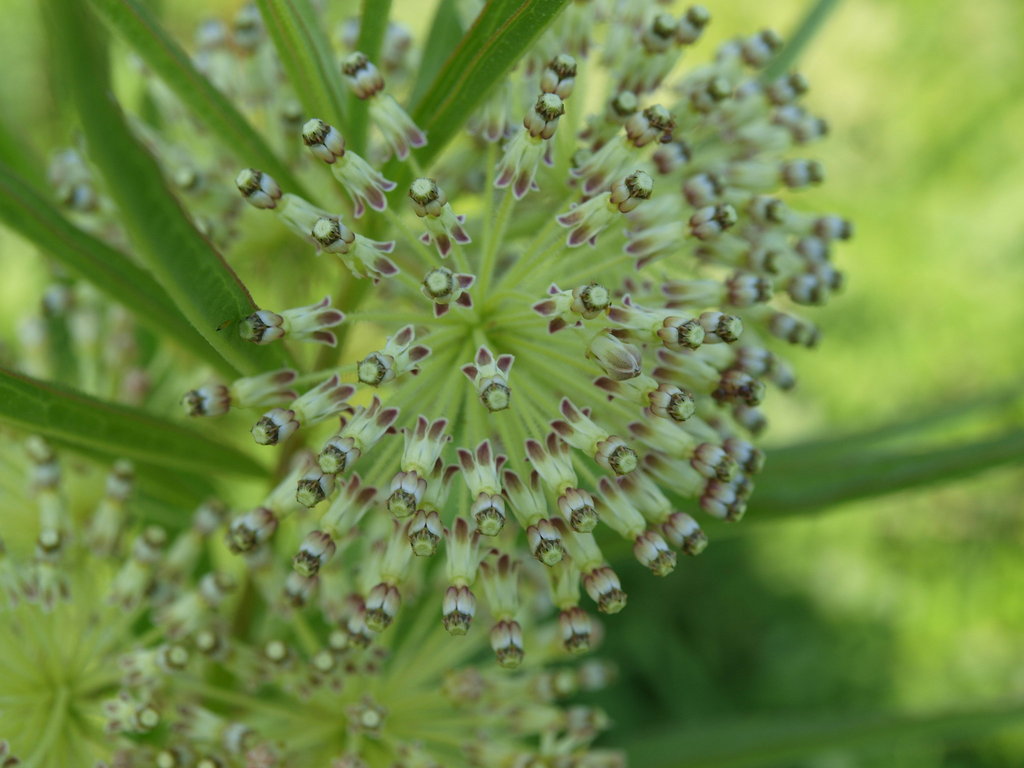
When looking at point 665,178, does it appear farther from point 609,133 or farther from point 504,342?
point 504,342

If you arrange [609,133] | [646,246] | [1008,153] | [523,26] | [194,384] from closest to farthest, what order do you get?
[523,26] → [646,246] → [609,133] → [194,384] → [1008,153]

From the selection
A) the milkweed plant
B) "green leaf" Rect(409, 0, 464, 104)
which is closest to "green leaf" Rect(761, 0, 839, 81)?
the milkweed plant

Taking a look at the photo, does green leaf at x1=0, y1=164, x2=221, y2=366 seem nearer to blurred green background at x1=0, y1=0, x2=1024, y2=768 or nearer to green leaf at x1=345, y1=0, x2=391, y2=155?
green leaf at x1=345, y1=0, x2=391, y2=155

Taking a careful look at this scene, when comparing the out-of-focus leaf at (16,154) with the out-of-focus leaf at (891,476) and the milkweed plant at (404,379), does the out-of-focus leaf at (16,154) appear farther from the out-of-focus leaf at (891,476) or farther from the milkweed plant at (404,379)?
the out-of-focus leaf at (891,476)

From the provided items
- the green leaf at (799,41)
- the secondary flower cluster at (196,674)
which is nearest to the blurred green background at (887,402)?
the green leaf at (799,41)

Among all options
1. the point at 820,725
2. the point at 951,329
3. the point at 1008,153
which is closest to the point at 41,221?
the point at 820,725

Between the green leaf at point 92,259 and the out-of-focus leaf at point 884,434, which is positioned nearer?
the green leaf at point 92,259
